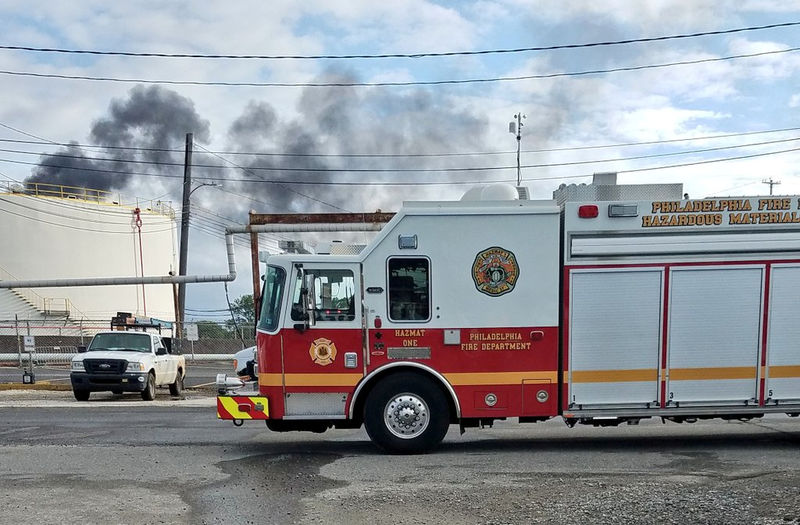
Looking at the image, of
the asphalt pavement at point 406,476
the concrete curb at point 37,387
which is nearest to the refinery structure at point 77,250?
the concrete curb at point 37,387

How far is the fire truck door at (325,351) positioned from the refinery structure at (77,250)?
3981 cm

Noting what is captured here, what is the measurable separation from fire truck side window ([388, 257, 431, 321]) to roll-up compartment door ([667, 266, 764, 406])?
9.35ft

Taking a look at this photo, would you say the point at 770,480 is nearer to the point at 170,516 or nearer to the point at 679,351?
the point at 679,351

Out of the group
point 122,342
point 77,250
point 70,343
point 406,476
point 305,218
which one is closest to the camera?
point 406,476

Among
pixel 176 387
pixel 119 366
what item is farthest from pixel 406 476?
pixel 176 387

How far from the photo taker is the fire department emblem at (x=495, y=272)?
8.34 meters

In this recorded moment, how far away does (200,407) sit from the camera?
50.1ft

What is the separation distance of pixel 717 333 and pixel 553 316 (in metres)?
1.92

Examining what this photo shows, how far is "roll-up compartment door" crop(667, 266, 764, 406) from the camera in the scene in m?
8.30

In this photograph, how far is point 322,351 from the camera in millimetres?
8266

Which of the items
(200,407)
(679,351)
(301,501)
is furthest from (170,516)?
(200,407)

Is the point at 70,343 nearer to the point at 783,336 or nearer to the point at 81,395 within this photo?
the point at 81,395

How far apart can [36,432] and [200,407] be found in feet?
15.8

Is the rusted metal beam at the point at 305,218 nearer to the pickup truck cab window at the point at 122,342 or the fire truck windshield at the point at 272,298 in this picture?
the pickup truck cab window at the point at 122,342
